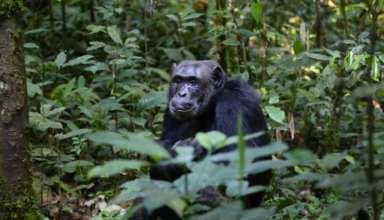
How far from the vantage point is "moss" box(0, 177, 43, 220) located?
4703 mm

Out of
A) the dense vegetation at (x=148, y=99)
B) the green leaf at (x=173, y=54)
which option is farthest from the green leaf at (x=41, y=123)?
the green leaf at (x=173, y=54)

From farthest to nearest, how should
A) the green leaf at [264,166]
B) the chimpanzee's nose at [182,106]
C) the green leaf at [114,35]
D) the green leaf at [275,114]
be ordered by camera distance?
the green leaf at [114,35] < the green leaf at [275,114] < the chimpanzee's nose at [182,106] < the green leaf at [264,166]

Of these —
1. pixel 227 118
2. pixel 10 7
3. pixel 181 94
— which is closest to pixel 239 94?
pixel 227 118

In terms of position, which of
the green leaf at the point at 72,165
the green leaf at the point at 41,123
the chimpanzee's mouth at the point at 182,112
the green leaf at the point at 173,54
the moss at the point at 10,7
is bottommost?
the green leaf at the point at 72,165

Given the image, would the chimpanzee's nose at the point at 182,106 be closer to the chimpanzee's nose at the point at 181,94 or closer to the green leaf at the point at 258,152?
the chimpanzee's nose at the point at 181,94

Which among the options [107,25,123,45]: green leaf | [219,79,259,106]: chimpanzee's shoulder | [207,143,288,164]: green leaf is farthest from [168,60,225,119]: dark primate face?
[207,143,288,164]: green leaf

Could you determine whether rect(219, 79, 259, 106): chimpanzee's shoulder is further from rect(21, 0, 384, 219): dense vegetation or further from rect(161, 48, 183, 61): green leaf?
rect(161, 48, 183, 61): green leaf

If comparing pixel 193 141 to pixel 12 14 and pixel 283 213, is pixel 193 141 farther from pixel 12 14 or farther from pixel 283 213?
pixel 12 14

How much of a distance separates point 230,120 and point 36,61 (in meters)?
3.20

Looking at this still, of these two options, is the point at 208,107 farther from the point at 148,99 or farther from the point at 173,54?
the point at 173,54

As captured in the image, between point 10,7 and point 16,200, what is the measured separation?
1335mm

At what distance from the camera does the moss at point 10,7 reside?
4551 millimetres

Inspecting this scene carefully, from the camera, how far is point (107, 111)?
672 cm

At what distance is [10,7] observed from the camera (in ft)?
15.1
